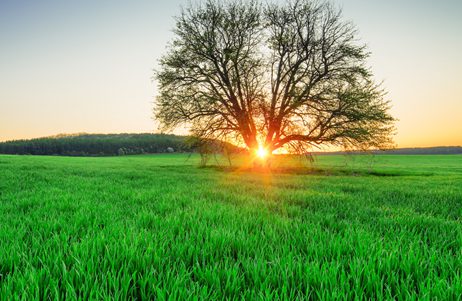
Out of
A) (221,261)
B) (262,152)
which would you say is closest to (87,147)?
(262,152)

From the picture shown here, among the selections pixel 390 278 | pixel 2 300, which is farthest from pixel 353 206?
pixel 2 300

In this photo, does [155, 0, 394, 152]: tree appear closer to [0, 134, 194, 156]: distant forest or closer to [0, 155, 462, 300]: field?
[0, 155, 462, 300]: field

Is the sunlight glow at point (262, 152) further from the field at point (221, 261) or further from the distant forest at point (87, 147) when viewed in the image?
the distant forest at point (87, 147)

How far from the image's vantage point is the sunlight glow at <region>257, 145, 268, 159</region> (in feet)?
72.5

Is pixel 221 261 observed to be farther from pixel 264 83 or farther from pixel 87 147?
pixel 87 147

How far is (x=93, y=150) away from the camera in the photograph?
110m

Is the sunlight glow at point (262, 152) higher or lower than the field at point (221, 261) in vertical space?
higher

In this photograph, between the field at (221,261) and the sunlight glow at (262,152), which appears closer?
the field at (221,261)

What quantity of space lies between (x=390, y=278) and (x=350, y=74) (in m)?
20.1

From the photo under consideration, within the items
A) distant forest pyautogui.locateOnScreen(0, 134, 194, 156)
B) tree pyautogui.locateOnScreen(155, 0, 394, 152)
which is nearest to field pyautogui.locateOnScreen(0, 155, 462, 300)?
tree pyautogui.locateOnScreen(155, 0, 394, 152)

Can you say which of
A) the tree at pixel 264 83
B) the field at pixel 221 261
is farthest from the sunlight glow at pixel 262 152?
the field at pixel 221 261

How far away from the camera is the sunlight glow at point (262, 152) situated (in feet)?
72.5

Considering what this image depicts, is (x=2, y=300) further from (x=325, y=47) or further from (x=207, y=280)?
(x=325, y=47)

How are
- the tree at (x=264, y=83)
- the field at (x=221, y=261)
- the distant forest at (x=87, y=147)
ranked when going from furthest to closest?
the distant forest at (x=87, y=147)
the tree at (x=264, y=83)
the field at (x=221, y=261)
